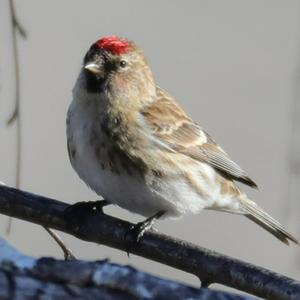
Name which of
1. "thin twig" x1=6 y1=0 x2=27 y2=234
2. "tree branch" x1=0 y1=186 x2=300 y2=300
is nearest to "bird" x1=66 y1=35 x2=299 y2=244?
"tree branch" x1=0 y1=186 x2=300 y2=300

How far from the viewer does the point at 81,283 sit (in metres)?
1.34

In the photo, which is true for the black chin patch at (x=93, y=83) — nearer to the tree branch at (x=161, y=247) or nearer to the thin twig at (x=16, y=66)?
the tree branch at (x=161, y=247)

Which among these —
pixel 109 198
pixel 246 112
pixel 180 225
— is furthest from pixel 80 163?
pixel 246 112

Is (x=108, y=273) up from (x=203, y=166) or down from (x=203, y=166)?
Result: up

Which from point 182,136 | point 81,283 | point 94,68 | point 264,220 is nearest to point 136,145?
point 94,68

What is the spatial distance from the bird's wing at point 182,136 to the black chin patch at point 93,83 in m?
0.18

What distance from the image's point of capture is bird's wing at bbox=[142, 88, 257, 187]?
11.1 ft

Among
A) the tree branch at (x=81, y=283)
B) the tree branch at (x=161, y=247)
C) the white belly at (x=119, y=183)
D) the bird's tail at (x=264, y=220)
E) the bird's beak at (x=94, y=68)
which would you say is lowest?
the bird's tail at (x=264, y=220)

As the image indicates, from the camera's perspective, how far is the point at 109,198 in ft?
10.4

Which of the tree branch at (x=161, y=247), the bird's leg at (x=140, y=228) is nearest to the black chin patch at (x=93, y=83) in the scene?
the bird's leg at (x=140, y=228)

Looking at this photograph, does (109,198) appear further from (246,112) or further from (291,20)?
(291,20)

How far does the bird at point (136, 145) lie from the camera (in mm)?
3094

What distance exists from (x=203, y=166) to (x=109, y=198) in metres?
0.47

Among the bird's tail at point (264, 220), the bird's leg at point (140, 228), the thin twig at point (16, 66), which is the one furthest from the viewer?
the bird's tail at point (264, 220)
